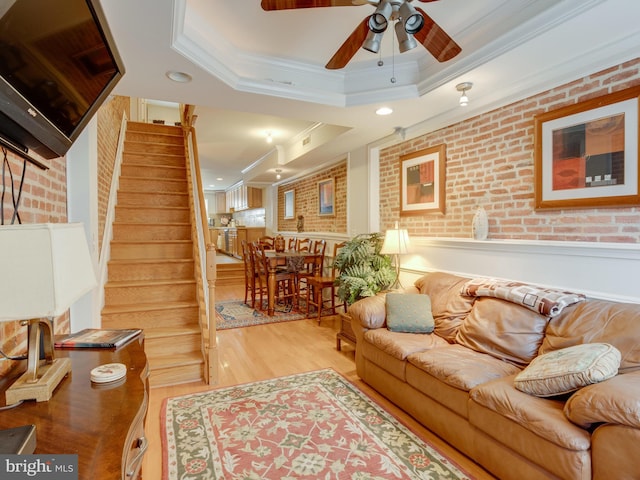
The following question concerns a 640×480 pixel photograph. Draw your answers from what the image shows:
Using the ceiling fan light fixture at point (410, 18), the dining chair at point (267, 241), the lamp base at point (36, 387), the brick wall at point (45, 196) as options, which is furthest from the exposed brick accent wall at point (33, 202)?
the dining chair at point (267, 241)

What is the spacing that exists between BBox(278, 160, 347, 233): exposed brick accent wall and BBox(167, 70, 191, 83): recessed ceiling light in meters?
3.18

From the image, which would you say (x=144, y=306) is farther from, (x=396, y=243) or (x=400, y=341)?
(x=396, y=243)

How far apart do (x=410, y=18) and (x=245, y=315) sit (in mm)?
4303

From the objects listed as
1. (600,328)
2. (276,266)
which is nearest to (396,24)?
(600,328)

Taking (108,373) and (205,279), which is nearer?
(108,373)

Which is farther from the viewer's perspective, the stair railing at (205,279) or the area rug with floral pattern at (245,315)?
the area rug with floral pattern at (245,315)

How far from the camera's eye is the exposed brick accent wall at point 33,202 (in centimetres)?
132

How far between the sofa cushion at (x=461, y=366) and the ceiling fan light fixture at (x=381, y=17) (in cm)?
192

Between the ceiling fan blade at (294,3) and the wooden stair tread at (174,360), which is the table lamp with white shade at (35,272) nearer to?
the ceiling fan blade at (294,3)

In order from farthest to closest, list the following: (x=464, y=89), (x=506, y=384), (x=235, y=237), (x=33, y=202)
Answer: (x=235, y=237) < (x=464, y=89) < (x=506, y=384) < (x=33, y=202)

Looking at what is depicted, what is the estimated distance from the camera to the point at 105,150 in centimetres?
347

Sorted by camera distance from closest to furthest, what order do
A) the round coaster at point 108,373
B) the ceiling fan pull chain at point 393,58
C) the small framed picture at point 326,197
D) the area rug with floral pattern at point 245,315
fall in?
the round coaster at point 108,373, the ceiling fan pull chain at point 393,58, the area rug with floral pattern at point 245,315, the small framed picture at point 326,197

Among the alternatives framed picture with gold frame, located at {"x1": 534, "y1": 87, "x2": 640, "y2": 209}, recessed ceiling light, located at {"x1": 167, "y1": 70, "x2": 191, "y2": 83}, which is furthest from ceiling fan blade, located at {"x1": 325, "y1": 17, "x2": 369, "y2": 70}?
framed picture with gold frame, located at {"x1": 534, "y1": 87, "x2": 640, "y2": 209}

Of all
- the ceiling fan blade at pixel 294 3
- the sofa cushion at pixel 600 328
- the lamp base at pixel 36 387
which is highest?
the ceiling fan blade at pixel 294 3
